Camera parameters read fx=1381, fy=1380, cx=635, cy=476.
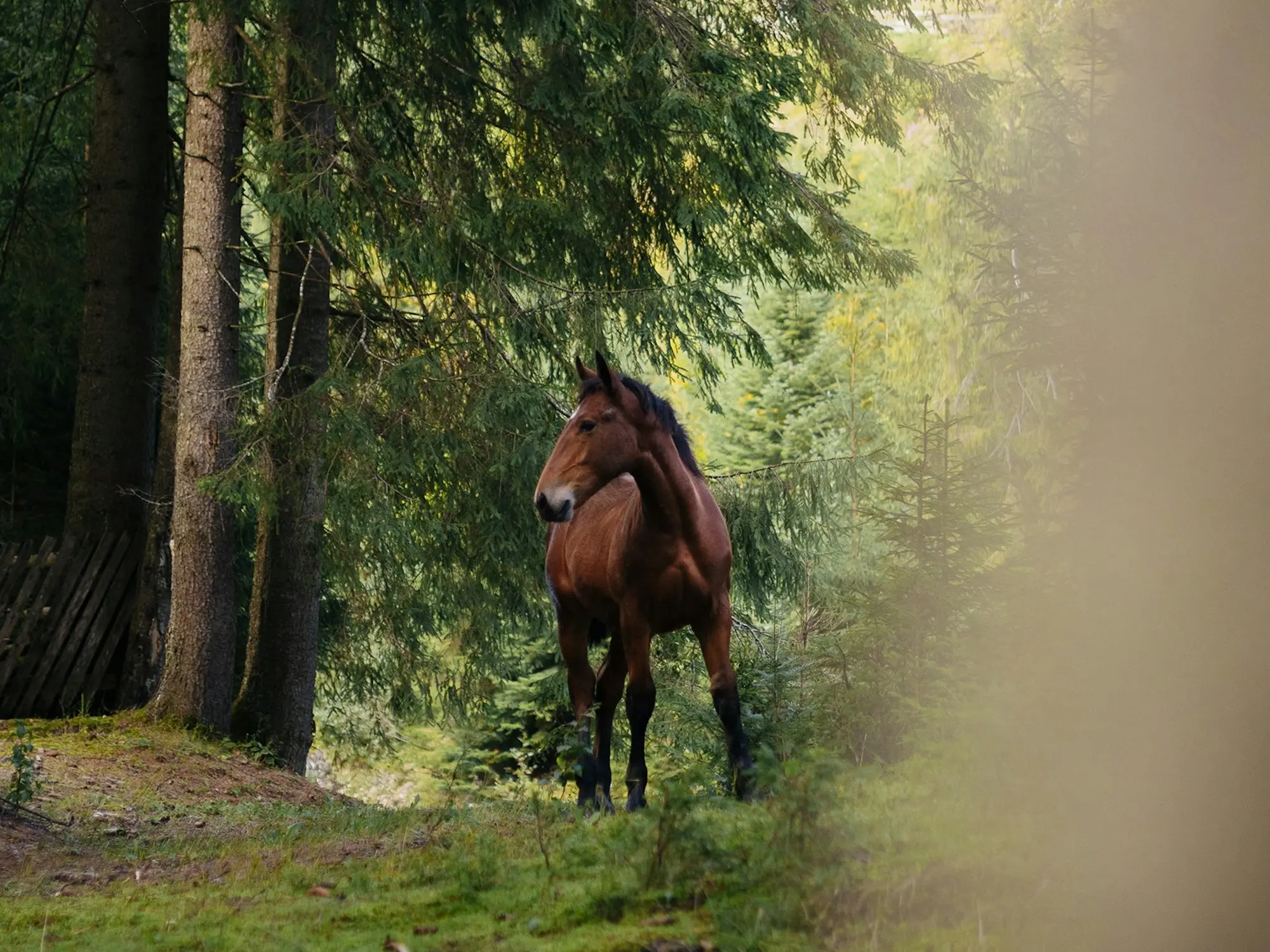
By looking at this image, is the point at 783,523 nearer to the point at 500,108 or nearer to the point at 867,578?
the point at 867,578

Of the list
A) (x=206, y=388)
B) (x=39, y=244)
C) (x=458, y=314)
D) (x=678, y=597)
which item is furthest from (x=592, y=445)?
(x=39, y=244)

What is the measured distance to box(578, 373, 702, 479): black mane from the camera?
744cm

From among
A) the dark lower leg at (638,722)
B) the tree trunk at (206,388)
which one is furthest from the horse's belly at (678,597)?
the tree trunk at (206,388)

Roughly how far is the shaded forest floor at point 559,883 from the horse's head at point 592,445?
1.59 metres

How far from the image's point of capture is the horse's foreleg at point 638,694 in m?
7.70

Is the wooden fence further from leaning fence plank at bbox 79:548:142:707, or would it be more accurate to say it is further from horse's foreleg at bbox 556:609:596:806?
horse's foreleg at bbox 556:609:596:806

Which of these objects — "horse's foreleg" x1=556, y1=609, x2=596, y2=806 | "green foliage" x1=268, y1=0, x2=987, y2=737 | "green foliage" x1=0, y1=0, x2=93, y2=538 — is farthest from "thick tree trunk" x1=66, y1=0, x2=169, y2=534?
"horse's foreleg" x1=556, y1=609, x2=596, y2=806

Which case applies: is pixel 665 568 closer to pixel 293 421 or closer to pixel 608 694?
pixel 608 694

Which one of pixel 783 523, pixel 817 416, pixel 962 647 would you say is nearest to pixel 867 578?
pixel 783 523

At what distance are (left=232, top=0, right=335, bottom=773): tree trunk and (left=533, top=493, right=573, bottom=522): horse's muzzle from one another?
192 inches

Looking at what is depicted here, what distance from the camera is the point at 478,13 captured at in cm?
1166

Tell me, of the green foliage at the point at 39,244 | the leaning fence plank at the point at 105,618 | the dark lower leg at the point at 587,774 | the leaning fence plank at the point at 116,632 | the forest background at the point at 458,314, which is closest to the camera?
the dark lower leg at the point at 587,774

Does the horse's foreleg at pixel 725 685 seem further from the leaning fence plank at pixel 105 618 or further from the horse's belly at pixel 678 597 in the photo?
the leaning fence plank at pixel 105 618

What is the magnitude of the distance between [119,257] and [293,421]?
350 cm
